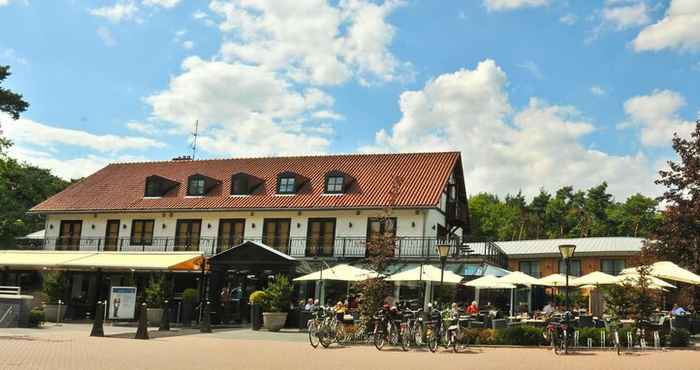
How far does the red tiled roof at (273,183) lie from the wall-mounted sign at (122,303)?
28.0 feet

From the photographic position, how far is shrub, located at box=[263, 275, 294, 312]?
25359 millimetres

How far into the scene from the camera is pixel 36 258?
104 ft

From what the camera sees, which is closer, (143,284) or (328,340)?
(328,340)

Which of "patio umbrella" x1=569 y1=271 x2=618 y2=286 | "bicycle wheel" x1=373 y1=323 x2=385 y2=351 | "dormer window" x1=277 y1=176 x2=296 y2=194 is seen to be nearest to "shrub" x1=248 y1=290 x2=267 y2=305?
"bicycle wheel" x1=373 y1=323 x2=385 y2=351

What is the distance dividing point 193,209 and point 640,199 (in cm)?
4675

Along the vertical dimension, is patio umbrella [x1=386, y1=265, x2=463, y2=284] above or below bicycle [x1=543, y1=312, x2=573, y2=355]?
above

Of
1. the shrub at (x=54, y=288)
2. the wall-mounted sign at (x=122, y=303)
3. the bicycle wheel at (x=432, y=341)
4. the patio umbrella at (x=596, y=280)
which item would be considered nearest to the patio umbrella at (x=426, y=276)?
the patio umbrella at (x=596, y=280)

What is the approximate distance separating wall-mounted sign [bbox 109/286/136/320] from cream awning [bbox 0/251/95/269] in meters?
6.19

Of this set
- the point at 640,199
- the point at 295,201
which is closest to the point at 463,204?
the point at 295,201

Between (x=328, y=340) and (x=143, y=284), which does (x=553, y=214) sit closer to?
(x=143, y=284)

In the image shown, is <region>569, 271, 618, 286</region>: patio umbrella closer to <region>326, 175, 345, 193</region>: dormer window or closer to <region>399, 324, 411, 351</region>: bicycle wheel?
<region>399, 324, 411, 351</region>: bicycle wheel

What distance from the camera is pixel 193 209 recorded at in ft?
110

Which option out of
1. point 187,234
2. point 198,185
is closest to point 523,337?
point 187,234

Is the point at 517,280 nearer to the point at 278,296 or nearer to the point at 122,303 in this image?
the point at 278,296
